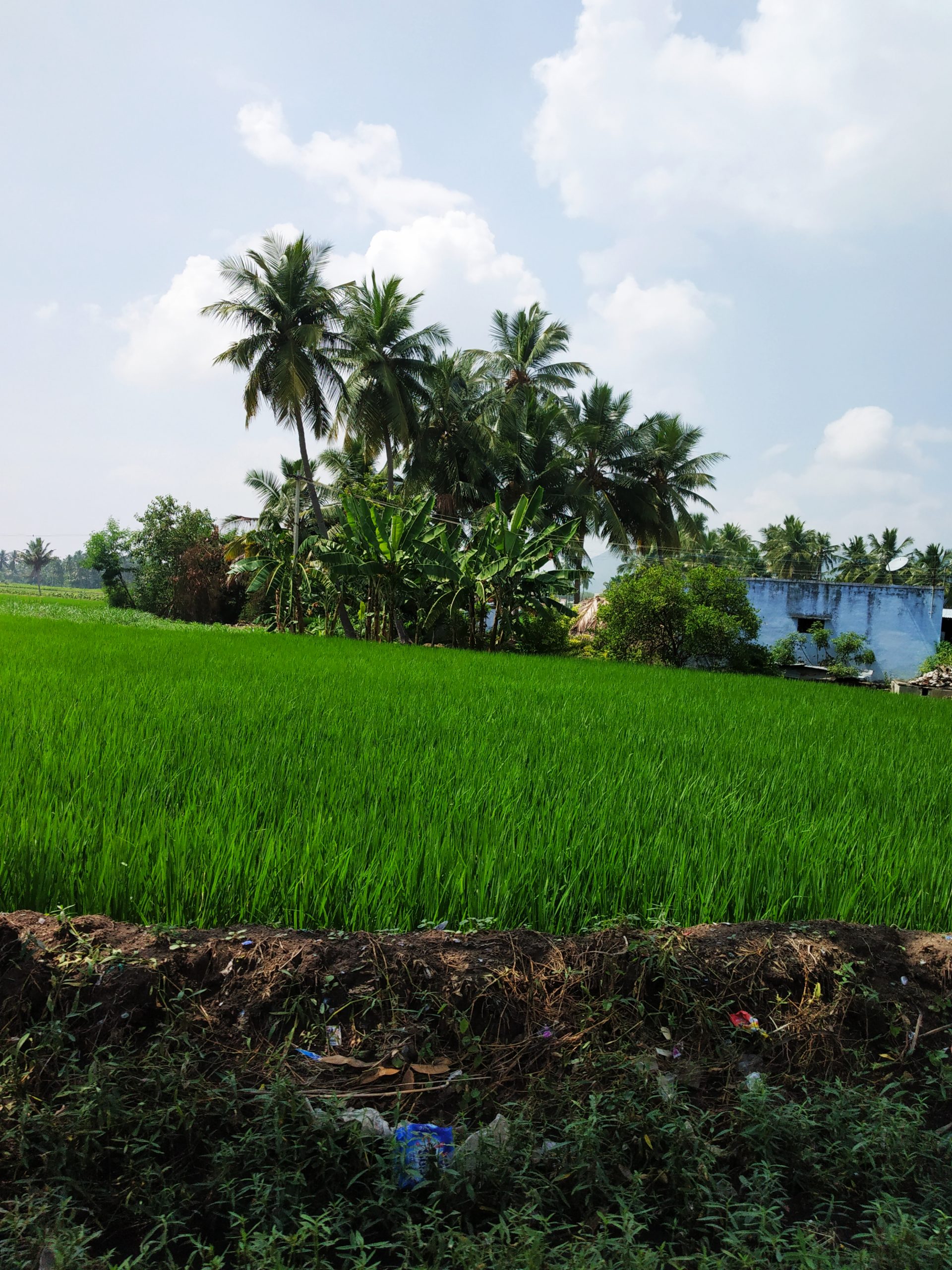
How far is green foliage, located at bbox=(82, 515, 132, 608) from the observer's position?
109ft

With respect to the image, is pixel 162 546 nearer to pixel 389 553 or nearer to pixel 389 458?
pixel 389 458

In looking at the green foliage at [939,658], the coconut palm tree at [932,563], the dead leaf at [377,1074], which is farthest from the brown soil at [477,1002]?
the coconut palm tree at [932,563]

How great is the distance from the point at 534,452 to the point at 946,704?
626 inches

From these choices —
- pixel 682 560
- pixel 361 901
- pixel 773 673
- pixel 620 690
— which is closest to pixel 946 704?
pixel 620 690

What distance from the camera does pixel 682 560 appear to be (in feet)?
59.7

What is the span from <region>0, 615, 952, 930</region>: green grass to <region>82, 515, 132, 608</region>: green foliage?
101 feet

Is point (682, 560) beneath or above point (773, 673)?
above

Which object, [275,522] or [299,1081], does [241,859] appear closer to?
[299,1081]

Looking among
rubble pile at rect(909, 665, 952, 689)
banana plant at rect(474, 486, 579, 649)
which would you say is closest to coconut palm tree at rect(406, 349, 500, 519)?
banana plant at rect(474, 486, 579, 649)

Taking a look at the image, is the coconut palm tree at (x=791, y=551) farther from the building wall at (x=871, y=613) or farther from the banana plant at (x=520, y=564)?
Answer: the banana plant at (x=520, y=564)

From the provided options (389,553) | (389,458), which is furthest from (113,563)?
(389,553)

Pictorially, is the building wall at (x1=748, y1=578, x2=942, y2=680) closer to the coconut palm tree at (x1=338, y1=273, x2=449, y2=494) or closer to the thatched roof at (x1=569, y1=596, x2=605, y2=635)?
the thatched roof at (x1=569, y1=596, x2=605, y2=635)

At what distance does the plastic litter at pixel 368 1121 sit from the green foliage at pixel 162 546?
31.2 meters

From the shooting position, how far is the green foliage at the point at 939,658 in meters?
19.4
